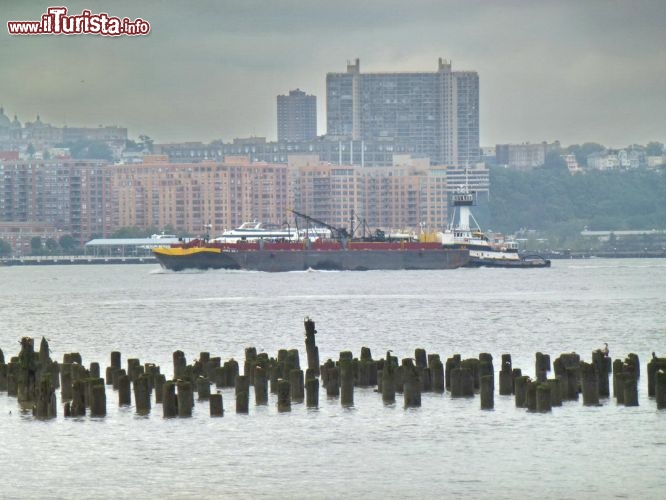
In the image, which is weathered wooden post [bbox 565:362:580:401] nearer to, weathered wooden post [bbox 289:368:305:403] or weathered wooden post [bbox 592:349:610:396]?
weathered wooden post [bbox 592:349:610:396]

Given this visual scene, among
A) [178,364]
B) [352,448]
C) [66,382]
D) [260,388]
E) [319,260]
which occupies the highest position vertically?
[319,260]

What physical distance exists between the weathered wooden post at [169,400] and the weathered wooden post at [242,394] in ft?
4.53

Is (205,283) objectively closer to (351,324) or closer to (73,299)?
(73,299)

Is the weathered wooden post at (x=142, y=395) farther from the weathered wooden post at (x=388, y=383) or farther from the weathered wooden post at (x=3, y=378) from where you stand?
the weathered wooden post at (x=3, y=378)

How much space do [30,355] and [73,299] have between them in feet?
205

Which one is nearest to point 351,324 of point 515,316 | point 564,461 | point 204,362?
point 515,316

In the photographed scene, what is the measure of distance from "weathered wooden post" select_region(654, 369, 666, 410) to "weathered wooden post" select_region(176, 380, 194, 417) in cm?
973

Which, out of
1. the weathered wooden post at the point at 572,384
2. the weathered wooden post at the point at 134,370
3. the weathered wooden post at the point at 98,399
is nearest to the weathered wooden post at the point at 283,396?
the weathered wooden post at the point at 134,370

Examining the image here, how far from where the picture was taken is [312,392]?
3725 cm

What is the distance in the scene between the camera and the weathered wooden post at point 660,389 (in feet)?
121

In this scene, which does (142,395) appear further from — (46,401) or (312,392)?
(312,392)

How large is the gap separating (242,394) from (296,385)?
1.74m

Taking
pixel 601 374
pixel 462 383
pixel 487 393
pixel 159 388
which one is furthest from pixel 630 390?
pixel 159 388

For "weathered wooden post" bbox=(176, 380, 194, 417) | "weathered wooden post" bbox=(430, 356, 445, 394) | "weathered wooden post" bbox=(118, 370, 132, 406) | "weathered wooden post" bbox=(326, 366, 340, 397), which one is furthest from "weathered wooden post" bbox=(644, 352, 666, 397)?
"weathered wooden post" bbox=(118, 370, 132, 406)
